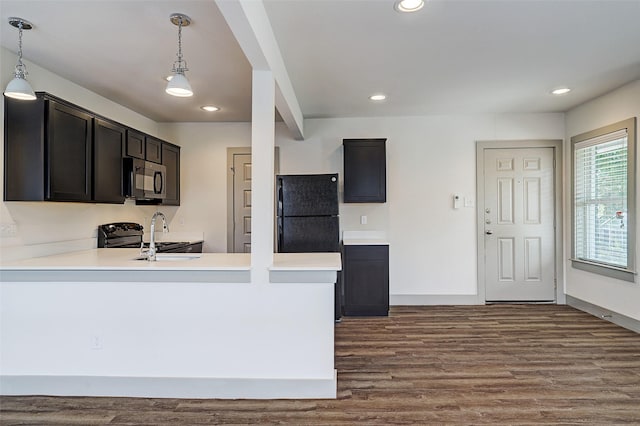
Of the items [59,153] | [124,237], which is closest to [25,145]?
[59,153]

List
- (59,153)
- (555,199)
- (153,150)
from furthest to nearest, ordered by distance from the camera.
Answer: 1. (555,199)
2. (153,150)
3. (59,153)

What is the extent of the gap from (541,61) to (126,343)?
3777 mm

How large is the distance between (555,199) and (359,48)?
347cm

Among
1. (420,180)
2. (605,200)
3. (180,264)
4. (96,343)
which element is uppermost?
(420,180)

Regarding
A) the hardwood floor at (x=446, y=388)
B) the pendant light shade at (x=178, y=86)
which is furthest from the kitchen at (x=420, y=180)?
the pendant light shade at (x=178, y=86)

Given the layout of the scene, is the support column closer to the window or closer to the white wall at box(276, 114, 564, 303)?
the white wall at box(276, 114, 564, 303)

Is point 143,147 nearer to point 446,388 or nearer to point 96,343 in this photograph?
point 96,343

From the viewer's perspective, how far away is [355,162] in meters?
4.55

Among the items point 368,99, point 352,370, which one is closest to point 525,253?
point 368,99

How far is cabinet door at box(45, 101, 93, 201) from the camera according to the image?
2826 mm

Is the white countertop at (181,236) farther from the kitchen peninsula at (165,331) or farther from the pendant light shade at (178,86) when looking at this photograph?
the pendant light shade at (178,86)

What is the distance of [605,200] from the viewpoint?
13.1 ft

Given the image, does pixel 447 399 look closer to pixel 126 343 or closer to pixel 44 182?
pixel 126 343

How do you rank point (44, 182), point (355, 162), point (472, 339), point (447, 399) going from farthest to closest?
1. point (355, 162)
2. point (472, 339)
3. point (44, 182)
4. point (447, 399)
